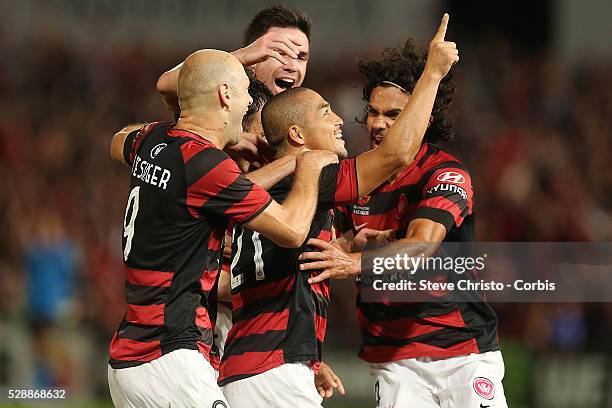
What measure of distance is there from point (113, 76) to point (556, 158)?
6.50 m

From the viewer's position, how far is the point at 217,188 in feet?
14.9

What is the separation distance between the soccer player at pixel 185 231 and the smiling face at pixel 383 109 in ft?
3.91

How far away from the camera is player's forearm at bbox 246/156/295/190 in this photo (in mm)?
4957

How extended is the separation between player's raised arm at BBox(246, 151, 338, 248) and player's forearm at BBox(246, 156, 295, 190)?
0.60 feet

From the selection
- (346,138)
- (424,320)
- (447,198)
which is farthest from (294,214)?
(346,138)

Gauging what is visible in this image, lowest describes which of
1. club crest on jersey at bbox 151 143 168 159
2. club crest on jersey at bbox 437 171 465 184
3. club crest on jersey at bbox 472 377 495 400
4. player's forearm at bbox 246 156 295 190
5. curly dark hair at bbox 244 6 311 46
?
club crest on jersey at bbox 472 377 495 400

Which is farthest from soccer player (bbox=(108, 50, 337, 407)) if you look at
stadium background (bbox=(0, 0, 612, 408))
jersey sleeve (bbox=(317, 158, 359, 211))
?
stadium background (bbox=(0, 0, 612, 408))

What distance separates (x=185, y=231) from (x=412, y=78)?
7.00 ft

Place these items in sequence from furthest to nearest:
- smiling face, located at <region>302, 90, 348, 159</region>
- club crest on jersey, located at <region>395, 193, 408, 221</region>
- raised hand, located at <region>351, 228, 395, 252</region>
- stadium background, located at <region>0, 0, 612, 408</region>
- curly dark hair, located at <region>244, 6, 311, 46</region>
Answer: stadium background, located at <region>0, 0, 612, 408</region>, curly dark hair, located at <region>244, 6, 311, 46</region>, club crest on jersey, located at <region>395, 193, 408, 221</region>, raised hand, located at <region>351, 228, 395, 252</region>, smiling face, located at <region>302, 90, 348, 159</region>

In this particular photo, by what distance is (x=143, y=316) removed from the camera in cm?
463

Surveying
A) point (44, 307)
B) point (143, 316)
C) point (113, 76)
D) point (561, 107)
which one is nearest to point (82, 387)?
point (44, 307)

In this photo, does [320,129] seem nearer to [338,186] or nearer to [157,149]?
[338,186]

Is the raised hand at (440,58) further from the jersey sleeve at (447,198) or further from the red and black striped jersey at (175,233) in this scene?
the red and black striped jersey at (175,233)

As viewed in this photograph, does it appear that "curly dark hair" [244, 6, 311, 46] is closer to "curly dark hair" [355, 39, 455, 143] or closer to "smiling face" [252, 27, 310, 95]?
"smiling face" [252, 27, 310, 95]
